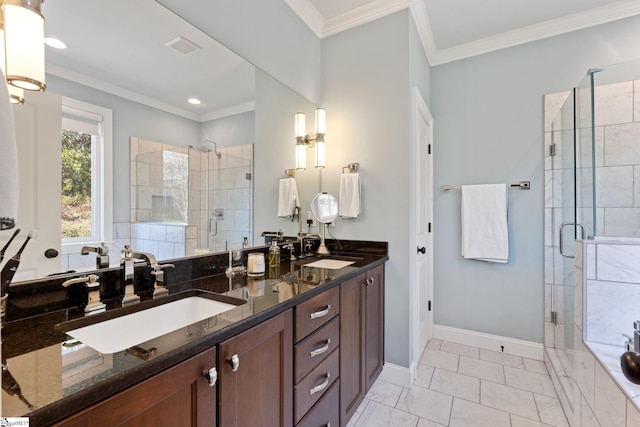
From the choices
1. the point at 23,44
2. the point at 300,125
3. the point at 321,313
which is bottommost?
the point at 321,313

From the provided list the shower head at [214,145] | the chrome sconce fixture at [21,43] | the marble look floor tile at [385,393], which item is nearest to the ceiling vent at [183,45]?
the shower head at [214,145]

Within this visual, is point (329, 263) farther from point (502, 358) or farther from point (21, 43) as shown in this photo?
point (21, 43)

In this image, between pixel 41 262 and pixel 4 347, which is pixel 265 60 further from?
pixel 4 347

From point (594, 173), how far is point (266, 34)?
225 cm

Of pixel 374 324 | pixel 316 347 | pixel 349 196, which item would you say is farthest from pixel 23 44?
pixel 374 324

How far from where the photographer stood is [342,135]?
2.33 metres

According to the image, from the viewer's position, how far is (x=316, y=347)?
4.32 feet

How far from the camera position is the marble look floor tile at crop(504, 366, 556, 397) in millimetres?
1992

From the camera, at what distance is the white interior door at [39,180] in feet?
3.07

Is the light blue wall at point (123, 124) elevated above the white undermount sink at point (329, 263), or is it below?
→ above

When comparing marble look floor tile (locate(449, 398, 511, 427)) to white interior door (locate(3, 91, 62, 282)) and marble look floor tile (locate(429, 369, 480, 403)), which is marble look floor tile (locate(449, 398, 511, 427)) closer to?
marble look floor tile (locate(429, 369, 480, 403))

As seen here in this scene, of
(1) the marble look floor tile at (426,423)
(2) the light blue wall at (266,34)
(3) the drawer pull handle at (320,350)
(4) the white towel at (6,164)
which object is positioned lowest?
(1) the marble look floor tile at (426,423)

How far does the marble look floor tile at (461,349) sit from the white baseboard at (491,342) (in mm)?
49

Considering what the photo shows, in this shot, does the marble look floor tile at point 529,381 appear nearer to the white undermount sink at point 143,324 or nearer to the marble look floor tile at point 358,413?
the marble look floor tile at point 358,413
